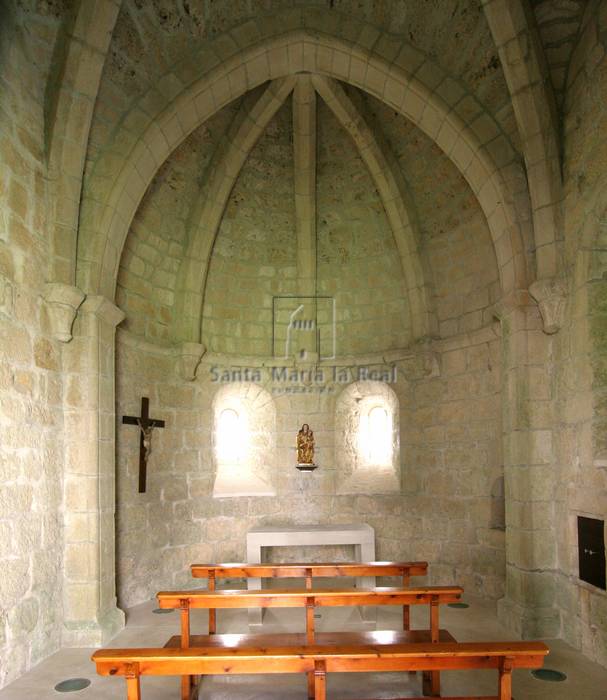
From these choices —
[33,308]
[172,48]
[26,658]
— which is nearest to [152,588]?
[26,658]

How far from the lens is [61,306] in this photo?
Answer: 5809 mm

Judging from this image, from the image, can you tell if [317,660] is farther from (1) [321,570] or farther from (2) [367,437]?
(2) [367,437]

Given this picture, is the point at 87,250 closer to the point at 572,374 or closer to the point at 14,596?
the point at 14,596

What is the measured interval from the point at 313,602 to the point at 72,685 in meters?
2.01

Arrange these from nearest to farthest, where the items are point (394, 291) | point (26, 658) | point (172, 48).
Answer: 1. point (26, 658)
2. point (172, 48)
3. point (394, 291)

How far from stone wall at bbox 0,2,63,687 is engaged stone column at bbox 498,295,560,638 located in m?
4.36

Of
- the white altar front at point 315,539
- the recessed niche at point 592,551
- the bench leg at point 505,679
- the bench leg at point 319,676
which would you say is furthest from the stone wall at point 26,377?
the recessed niche at point 592,551

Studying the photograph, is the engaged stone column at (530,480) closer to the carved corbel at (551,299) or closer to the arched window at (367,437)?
the carved corbel at (551,299)

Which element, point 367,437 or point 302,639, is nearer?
point 302,639

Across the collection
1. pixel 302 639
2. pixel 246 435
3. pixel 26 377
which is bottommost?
pixel 302 639

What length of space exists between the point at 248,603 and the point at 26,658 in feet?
6.37

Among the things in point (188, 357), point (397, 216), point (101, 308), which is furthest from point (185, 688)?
point (397, 216)

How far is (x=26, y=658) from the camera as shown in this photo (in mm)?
5145

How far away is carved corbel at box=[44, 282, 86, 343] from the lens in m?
5.75
